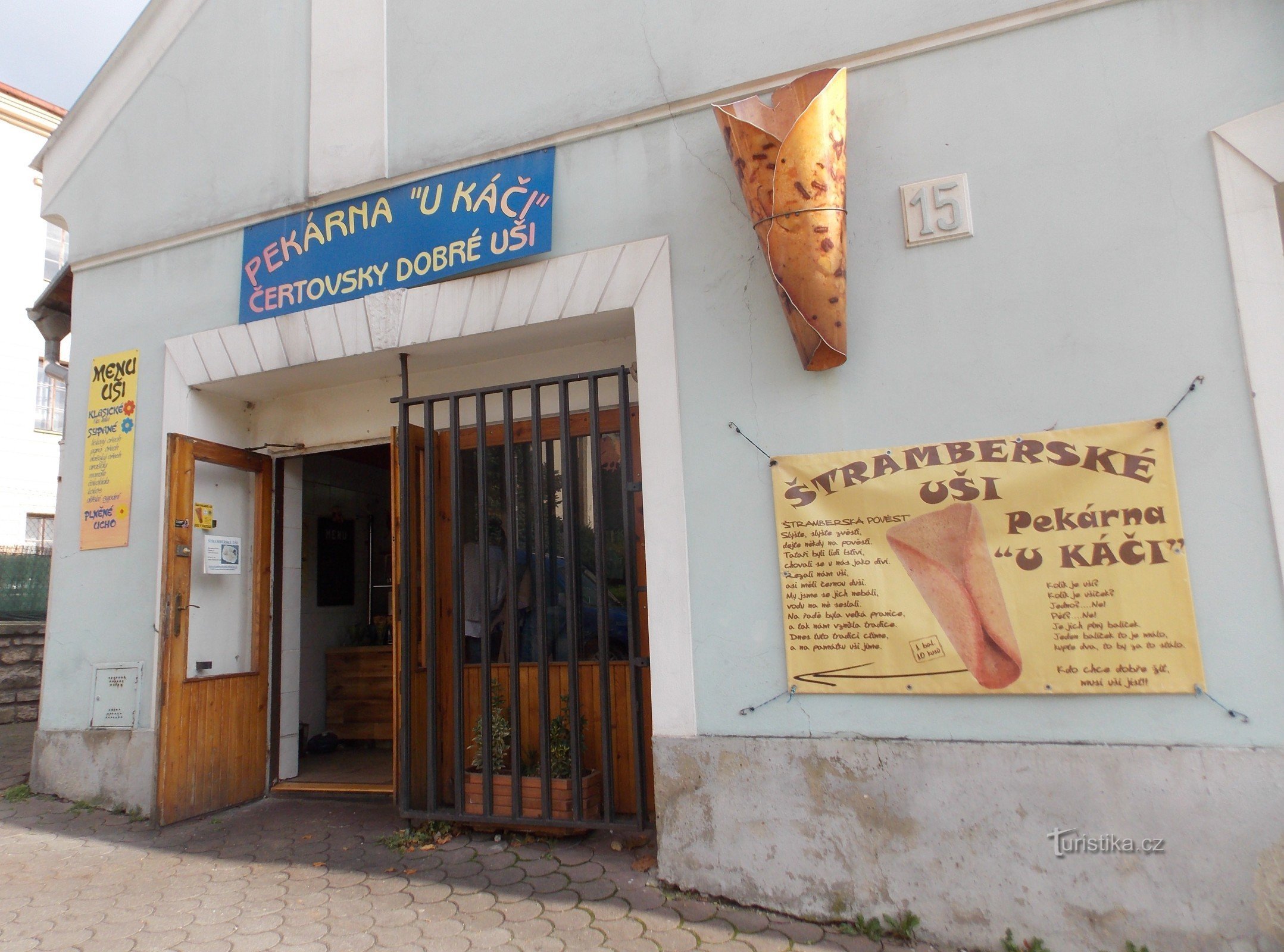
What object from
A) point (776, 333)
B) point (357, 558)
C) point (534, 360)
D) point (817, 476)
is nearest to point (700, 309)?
point (776, 333)

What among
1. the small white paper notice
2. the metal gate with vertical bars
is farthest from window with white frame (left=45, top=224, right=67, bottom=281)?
the metal gate with vertical bars

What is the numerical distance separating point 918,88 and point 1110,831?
330 cm

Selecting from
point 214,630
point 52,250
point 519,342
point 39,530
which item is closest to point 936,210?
point 519,342

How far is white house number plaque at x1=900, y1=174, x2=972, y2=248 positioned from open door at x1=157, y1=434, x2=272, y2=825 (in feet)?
14.9

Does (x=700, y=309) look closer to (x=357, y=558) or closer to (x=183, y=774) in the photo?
(x=183, y=774)

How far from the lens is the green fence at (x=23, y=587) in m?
9.09

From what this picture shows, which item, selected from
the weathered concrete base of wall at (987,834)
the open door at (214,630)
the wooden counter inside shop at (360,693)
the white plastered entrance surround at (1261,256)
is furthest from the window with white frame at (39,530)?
the white plastered entrance surround at (1261,256)

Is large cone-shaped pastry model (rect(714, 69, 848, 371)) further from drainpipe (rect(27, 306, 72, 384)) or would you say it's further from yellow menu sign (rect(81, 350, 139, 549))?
drainpipe (rect(27, 306, 72, 384))

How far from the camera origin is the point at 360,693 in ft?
24.6

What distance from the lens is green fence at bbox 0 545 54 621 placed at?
9094 mm

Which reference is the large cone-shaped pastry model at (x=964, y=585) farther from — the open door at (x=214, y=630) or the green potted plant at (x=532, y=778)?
the open door at (x=214, y=630)

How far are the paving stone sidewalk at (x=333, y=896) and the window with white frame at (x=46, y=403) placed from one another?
13562mm

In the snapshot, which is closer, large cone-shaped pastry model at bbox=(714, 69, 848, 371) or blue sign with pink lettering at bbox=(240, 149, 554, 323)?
large cone-shaped pastry model at bbox=(714, 69, 848, 371)

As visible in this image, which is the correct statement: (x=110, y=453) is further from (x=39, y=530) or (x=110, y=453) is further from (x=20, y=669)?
(x=39, y=530)
